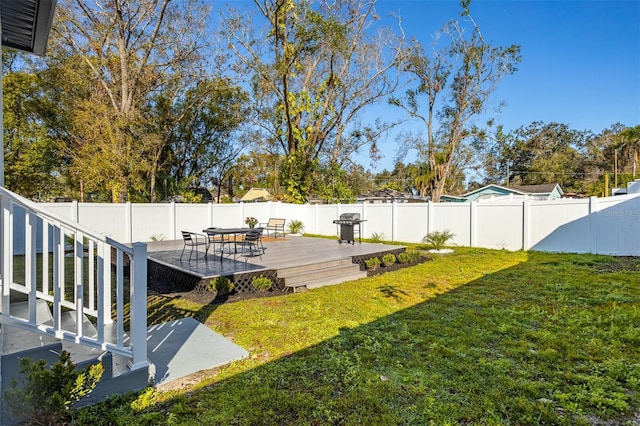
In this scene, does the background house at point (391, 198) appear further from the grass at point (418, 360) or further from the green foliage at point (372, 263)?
the grass at point (418, 360)

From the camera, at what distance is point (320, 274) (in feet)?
21.6

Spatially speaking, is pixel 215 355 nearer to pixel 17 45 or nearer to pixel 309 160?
pixel 17 45

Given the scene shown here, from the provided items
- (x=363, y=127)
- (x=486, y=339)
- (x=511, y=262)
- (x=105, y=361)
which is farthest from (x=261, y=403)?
(x=363, y=127)

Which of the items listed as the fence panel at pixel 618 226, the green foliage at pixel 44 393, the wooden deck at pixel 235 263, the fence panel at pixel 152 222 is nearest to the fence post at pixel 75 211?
the fence panel at pixel 152 222

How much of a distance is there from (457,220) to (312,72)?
461 inches

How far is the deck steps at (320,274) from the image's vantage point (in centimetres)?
612

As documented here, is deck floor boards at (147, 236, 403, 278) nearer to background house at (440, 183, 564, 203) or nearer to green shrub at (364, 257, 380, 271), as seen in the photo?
green shrub at (364, 257, 380, 271)

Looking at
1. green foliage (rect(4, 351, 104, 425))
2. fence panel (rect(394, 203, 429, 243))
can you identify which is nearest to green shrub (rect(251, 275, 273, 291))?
green foliage (rect(4, 351, 104, 425))

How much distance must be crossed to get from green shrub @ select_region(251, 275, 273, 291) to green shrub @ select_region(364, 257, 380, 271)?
269 centimetres

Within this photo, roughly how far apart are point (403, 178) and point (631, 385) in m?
40.6

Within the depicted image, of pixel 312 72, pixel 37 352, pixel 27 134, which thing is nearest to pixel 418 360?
pixel 37 352

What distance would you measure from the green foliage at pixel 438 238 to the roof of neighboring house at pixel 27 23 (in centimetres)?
1059

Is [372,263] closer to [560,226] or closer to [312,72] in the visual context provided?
[560,226]

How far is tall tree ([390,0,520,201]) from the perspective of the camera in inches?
707
